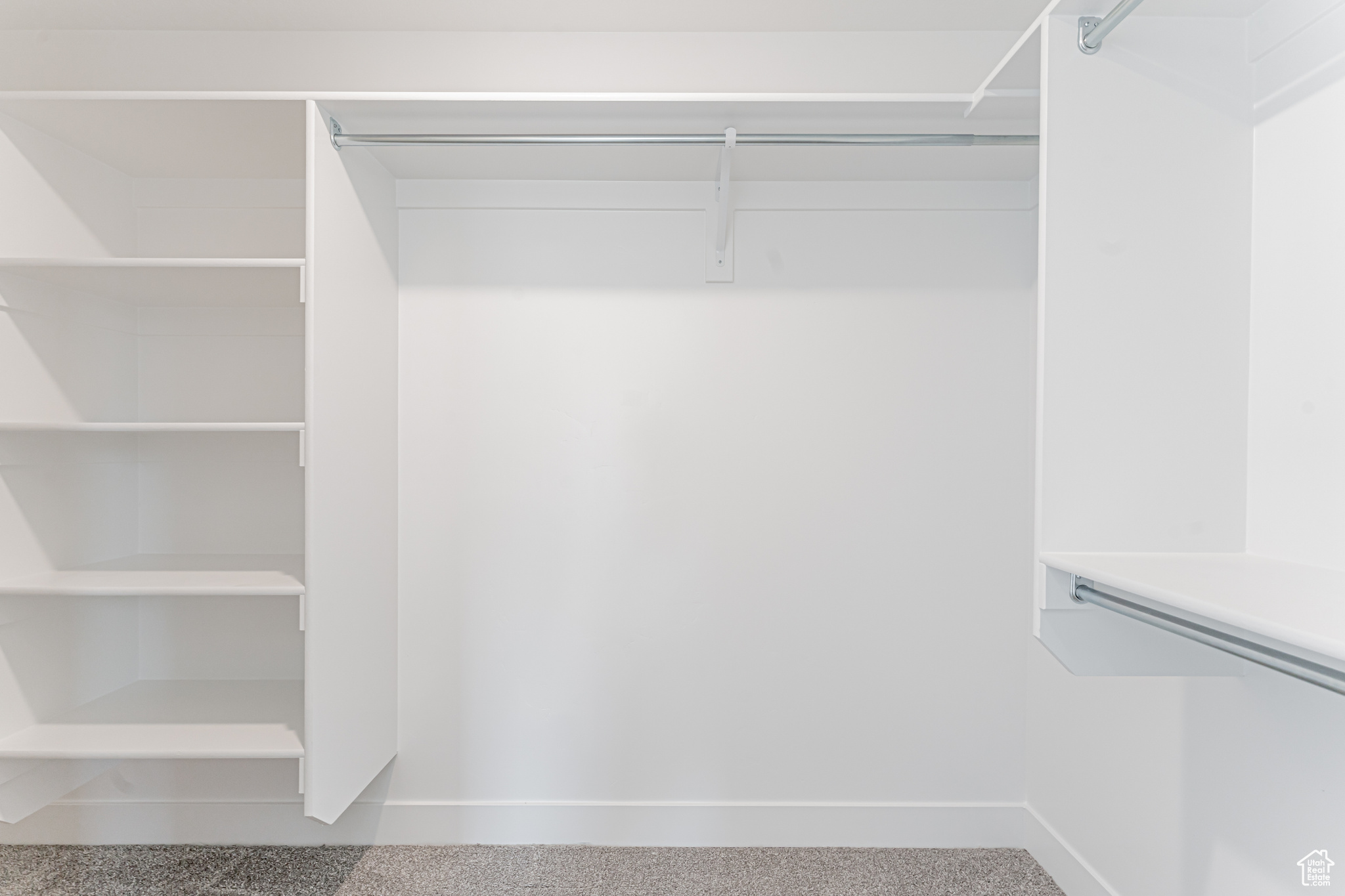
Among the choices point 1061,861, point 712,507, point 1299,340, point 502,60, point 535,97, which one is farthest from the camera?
point 712,507

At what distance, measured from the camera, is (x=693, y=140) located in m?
1.84

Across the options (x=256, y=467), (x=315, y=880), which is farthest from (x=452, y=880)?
(x=256, y=467)

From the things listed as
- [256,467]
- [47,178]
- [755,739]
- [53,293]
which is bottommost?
[755,739]

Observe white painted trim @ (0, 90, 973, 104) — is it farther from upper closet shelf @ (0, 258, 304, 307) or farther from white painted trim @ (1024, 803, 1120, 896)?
white painted trim @ (1024, 803, 1120, 896)

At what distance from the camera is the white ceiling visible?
2010 millimetres

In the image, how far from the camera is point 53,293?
195 cm

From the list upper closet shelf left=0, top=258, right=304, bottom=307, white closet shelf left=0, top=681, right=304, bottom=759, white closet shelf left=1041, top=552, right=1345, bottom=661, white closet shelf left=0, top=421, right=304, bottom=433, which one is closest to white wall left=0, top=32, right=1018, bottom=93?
upper closet shelf left=0, top=258, right=304, bottom=307

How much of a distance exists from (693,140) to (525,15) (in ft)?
2.21

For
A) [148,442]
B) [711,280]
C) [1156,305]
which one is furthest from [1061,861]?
[148,442]

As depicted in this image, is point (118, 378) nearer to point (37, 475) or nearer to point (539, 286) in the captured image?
point (37, 475)

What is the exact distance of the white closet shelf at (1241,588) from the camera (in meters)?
0.82

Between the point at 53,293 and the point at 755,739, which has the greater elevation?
the point at 53,293

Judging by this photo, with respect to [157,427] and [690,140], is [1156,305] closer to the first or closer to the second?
[690,140]

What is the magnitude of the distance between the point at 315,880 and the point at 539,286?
177cm
